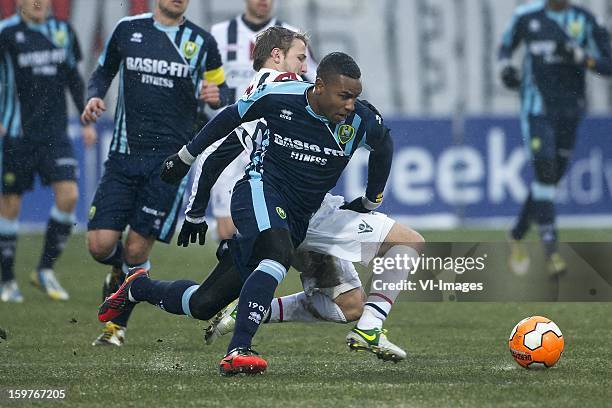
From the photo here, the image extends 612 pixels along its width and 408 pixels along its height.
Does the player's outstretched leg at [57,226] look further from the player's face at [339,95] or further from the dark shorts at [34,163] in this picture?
the player's face at [339,95]

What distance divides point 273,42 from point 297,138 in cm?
93

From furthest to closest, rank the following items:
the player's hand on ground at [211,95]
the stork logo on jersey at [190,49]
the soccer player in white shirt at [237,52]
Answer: the soccer player in white shirt at [237,52] < the stork logo on jersey at [190,49] < the player's hand on ground at [211,95]

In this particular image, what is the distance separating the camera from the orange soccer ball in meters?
6.66

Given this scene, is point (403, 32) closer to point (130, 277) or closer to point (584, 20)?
point (584, 20)

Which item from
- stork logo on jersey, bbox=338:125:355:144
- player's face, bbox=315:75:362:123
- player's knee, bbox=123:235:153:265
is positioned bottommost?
player's knee, bbox=123:235:153:265

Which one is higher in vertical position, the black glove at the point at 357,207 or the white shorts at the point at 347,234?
the black glove at the point at 357,207

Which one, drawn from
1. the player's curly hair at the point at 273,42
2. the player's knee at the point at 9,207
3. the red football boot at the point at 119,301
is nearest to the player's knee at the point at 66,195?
the player's knee at the point at 9,207

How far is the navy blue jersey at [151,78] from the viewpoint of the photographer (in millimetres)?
8609

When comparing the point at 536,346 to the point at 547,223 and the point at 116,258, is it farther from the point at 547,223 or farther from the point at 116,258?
the point at 547,223

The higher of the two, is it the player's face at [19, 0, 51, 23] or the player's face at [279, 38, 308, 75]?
the player's face at [279, 38, 308, 75]

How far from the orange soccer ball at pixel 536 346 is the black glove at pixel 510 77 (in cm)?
615

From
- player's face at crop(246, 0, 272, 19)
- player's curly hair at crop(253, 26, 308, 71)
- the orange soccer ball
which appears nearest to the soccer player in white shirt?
player's face at crop(246, 0, 272, 19)

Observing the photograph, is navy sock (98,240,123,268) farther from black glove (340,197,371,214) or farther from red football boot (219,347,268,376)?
red football boot (219,347,268,376)

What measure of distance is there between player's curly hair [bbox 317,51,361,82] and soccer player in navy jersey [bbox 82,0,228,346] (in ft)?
6.48
